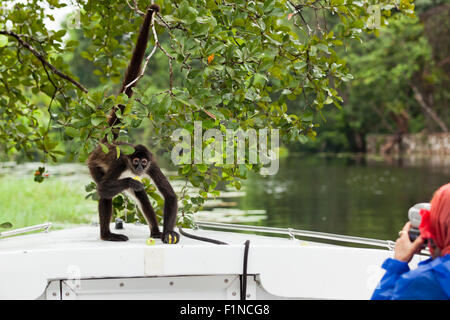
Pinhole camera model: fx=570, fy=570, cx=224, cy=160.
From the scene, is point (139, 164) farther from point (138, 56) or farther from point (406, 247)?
point (406, 247)

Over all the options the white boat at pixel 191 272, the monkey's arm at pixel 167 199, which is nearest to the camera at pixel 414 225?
the white boat at pixel 191 272

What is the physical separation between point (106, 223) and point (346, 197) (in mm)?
14705

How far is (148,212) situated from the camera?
13.2 ft

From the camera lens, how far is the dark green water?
492 inches

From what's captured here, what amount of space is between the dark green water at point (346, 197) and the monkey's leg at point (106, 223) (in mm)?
7571

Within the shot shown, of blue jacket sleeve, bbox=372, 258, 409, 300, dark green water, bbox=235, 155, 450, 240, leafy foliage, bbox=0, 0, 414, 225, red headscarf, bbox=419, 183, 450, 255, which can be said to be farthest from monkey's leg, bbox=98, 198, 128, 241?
dark green water, bbox=235, 155, 450, 240

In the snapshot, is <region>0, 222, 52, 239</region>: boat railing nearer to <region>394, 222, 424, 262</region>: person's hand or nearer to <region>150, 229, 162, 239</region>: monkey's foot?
<region>150, 229, 162, 239</region>: monkey's foot

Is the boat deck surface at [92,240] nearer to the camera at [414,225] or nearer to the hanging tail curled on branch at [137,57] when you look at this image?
the hanging tail curled on branch at [137,57]

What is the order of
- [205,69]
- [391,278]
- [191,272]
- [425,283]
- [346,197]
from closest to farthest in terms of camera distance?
[425,283]
[391,278]
[191,272]
[205,69]
[346,197]

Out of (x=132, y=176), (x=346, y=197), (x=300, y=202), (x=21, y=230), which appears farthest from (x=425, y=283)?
(x=346, y=197)

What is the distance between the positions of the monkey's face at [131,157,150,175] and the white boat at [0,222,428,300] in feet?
3.15

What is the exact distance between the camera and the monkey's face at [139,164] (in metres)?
3.86
